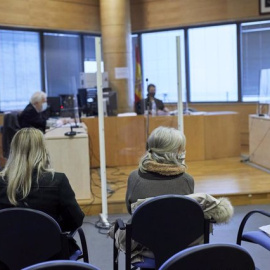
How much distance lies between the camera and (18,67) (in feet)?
26.1

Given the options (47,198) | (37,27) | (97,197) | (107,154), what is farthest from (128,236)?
(37,27)

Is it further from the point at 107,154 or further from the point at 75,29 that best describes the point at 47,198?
the point at 75,29

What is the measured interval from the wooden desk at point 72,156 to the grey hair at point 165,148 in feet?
7.32

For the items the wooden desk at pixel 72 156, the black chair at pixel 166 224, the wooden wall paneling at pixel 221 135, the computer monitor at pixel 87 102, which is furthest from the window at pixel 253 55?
the black chair at pixel 166 224

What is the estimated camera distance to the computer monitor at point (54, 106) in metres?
7.14

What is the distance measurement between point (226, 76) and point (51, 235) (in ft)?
23.2

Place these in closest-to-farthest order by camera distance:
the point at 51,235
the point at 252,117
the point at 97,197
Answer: the point at 51,235
the point at 97,197
the point at 252,117

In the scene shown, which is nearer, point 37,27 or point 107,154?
point 107,154

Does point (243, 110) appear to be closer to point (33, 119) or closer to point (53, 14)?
point (53, 14)

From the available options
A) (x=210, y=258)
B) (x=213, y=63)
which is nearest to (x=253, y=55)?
(x=213, y=63)

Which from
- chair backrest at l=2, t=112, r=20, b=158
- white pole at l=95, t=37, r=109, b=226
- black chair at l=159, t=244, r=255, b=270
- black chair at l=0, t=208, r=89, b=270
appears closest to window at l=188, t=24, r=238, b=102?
chair backrest at l=2, t=112, r=20, b=158

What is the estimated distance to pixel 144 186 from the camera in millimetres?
2422

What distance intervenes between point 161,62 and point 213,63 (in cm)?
115

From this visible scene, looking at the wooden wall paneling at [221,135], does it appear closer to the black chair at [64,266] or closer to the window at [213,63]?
the window at [213,63]
